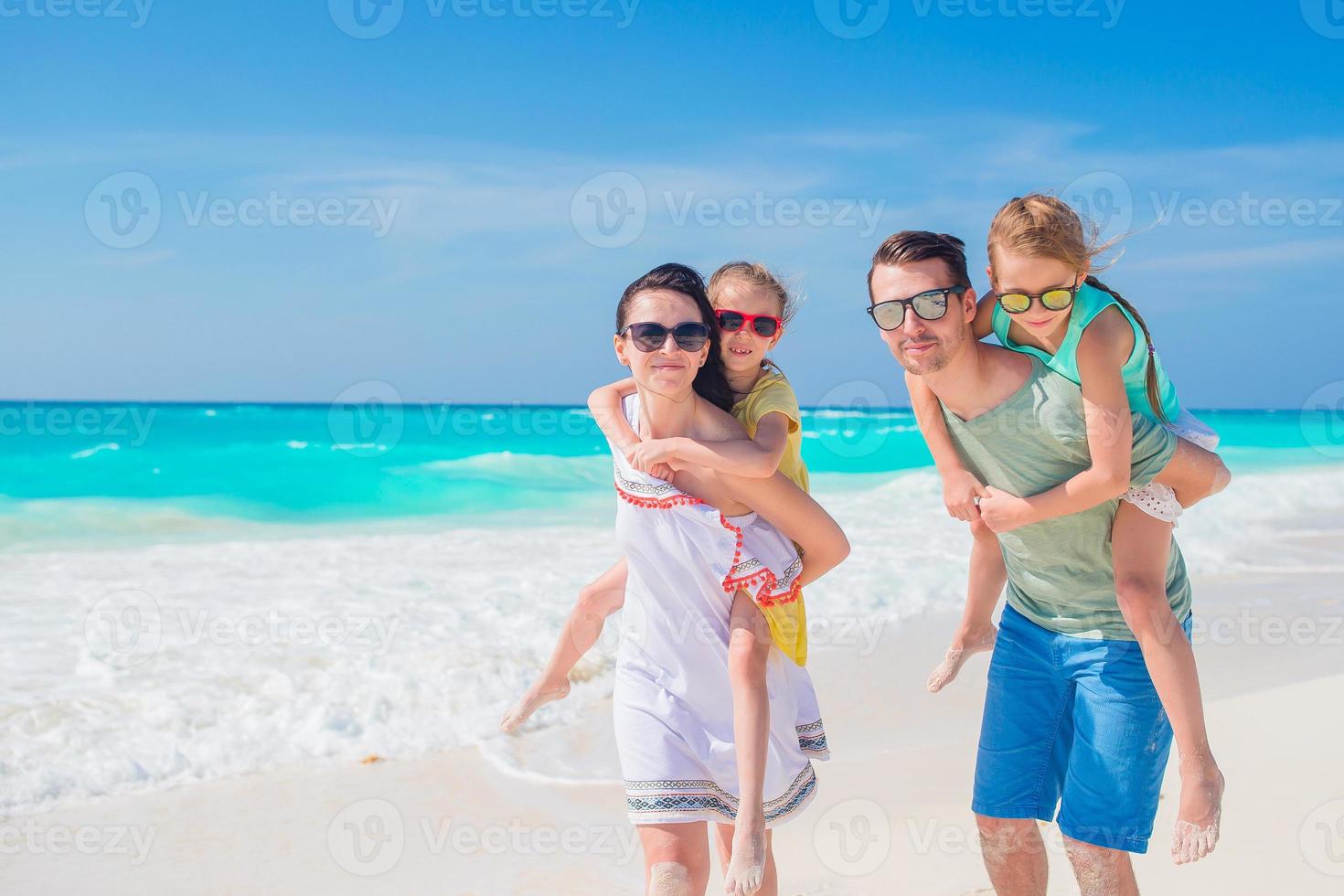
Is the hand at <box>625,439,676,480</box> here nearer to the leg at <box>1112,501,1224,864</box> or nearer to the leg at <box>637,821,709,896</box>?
the leg at <box>637,821,709,896</box>

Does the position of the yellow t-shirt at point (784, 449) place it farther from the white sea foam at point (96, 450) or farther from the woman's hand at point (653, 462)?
the white sea foam at point (96, 450)

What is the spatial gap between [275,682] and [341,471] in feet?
61.9

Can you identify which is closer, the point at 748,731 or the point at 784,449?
the point at 748,731

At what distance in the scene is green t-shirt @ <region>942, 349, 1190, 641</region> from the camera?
2.88m

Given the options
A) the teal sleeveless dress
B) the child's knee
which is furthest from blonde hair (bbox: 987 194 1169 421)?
the child's knee

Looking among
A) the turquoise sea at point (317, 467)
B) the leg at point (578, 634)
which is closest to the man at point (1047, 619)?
the leg at point (578, 634)

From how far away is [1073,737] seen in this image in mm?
3072

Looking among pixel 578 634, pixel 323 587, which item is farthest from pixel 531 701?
pixel 323 587

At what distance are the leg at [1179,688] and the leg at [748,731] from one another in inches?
36.4

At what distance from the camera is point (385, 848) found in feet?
15.5

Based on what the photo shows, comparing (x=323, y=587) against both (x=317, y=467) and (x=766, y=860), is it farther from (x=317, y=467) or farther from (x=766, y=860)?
(x=317, y=467)

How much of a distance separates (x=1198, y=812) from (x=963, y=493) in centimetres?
95

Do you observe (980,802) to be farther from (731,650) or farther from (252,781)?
(252,781)

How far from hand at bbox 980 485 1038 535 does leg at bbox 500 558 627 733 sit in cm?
104
